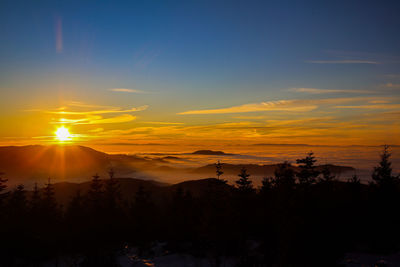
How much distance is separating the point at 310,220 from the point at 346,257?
456cm

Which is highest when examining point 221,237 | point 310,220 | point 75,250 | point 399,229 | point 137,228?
point 310,220

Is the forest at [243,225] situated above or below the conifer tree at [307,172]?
below

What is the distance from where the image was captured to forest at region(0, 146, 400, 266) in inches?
836

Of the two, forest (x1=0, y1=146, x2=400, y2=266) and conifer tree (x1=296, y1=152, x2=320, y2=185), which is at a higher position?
conifer tree (x1=296, y1=152, x2=320, y2=185)

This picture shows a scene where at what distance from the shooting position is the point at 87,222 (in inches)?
1676

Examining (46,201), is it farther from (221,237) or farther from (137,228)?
(221,237)

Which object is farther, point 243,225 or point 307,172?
point 243,225

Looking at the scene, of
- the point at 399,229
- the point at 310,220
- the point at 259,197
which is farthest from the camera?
the point at 259,197

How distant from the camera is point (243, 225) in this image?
36.1 m

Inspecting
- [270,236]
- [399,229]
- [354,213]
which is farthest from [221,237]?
[399,229]

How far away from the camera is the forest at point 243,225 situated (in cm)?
2123

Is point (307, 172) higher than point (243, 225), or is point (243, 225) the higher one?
point (307, 172)

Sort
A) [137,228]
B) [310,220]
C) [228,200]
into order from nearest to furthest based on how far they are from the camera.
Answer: [310,220] < [228,200] < [137,228]

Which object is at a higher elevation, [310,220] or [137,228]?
[310,220]
